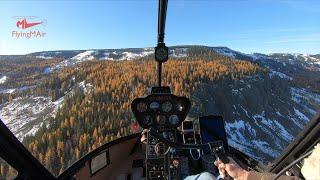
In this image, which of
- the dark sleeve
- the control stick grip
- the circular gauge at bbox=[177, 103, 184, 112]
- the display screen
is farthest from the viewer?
the circular gauge at bbox=[177, 103, 184, 112]

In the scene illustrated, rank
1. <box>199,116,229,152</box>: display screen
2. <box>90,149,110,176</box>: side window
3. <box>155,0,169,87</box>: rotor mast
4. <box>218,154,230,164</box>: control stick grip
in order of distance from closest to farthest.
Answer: <box>218,154,230,164</box>: control stick grip, <box>155,0,169,87</box>: rotor mast, <box>90,149,110,176</box>: side window, <box>199,116,229,152</box>: display screen

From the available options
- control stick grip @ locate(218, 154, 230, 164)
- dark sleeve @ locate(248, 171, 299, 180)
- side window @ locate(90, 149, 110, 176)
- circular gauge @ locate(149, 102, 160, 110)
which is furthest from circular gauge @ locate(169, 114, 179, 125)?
dark sleeve @ locate(248, 171, 299, 180)

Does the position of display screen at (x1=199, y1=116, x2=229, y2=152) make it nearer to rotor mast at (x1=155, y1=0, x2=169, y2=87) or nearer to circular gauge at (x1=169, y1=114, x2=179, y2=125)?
circular gauge at (x1=169, y1=114, x2=179, y2=125)

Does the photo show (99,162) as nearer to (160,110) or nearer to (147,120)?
(147,120)

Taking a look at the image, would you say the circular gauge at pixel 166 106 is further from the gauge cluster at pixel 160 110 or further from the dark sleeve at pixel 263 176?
the dark sleeve at pixel 263 176

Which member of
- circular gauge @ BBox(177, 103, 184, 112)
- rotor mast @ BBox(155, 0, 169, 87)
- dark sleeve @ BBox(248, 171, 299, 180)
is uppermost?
rotor mast @ BBox(155, 0, 169, 87)

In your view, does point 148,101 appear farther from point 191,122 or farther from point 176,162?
point 176,162

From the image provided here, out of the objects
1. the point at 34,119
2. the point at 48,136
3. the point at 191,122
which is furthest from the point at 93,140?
the point at 191,122
